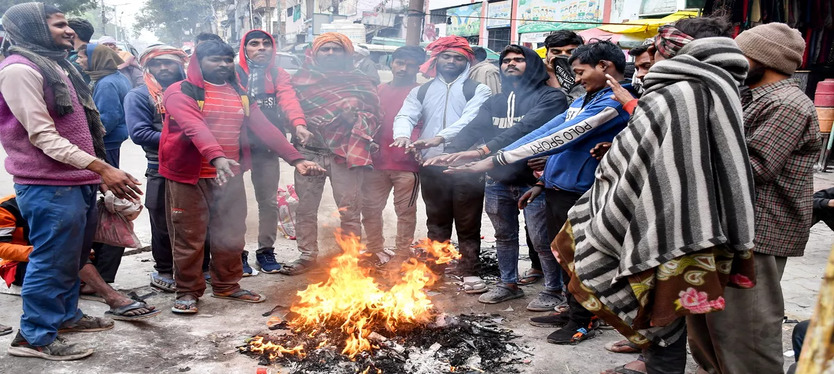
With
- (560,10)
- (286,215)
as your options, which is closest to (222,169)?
(286,215)

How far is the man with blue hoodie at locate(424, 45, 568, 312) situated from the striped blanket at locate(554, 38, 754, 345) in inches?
82.7

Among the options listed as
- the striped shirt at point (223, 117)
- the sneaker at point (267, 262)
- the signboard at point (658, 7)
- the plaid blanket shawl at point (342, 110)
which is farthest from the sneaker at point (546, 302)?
the signboard at point (658, 7)

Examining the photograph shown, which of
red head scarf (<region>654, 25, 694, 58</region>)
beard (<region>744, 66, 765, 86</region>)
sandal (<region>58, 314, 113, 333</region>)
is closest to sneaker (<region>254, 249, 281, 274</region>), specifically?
sandal (<region>58, 314, 113, 333</region>)

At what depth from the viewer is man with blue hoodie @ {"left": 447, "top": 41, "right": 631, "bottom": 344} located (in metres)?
3.57

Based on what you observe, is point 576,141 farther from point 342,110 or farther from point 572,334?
point 342,110

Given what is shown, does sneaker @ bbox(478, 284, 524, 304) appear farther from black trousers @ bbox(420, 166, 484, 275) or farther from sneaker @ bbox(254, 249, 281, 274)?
Result: sneaker @ bbox(254, 249, 281, 274)

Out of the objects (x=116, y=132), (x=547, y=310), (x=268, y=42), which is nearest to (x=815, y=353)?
(x=547, y=310)

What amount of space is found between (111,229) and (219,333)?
139 cm

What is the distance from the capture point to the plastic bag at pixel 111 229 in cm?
462

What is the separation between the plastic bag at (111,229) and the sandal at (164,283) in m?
0.51

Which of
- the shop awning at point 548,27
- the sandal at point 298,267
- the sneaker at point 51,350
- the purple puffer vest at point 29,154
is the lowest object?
the sandal at point 298,267

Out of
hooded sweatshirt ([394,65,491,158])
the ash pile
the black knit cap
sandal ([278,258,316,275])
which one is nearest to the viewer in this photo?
the ash pile

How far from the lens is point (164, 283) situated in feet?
16.6

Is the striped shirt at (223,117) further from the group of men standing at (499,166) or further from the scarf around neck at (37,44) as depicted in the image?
the scarf around neck at (37,44)
